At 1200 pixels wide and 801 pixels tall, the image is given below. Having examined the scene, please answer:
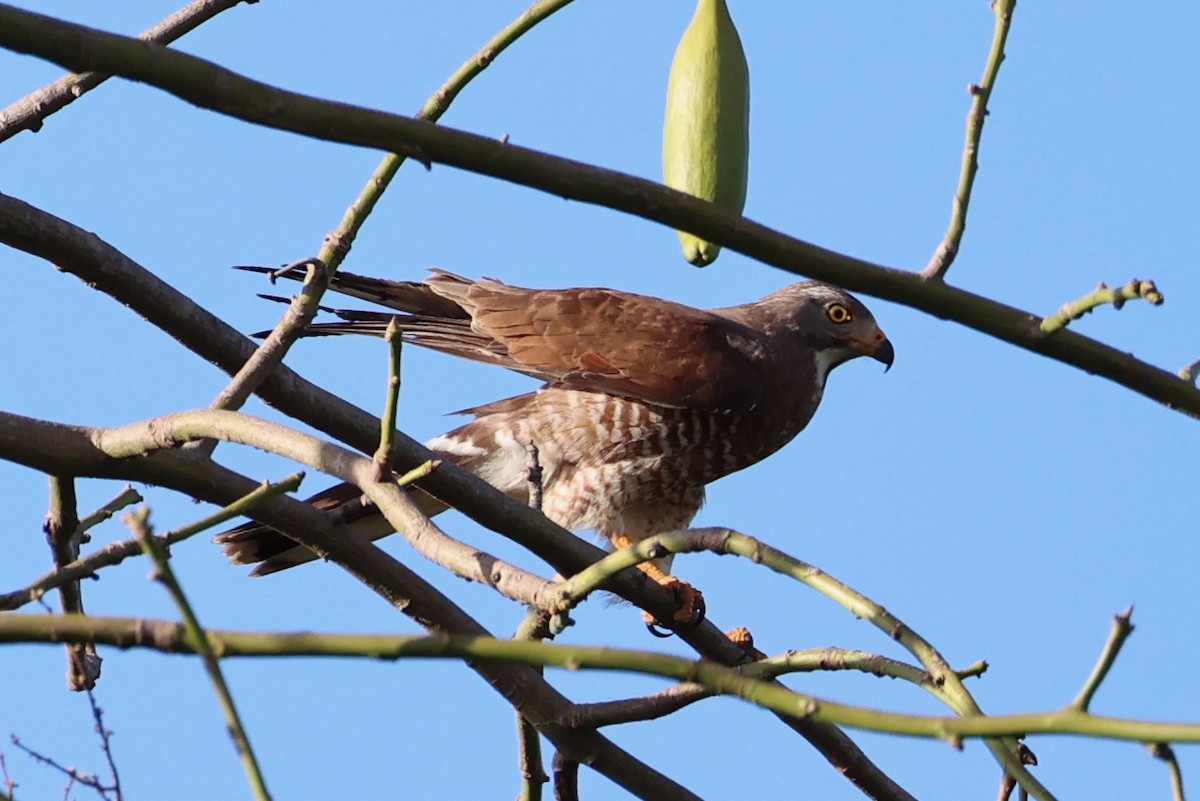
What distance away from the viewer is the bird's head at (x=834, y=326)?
7.18 meters

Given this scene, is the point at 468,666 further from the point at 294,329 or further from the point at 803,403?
the point at 803,403

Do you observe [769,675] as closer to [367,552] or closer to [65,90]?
[367,552]

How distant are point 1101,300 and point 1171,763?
0.59 m

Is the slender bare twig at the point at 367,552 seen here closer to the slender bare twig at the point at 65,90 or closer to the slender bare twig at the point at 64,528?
the slender bare twig at the point at 64,528

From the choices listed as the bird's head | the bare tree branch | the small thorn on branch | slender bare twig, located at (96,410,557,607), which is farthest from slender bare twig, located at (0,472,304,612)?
the bird's head

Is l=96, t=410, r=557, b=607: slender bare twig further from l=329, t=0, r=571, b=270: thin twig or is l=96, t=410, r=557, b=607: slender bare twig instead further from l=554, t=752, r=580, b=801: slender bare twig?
l=554, t=752, r=580, b=801: slender bare twig

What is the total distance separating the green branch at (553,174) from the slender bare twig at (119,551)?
552 millimetres

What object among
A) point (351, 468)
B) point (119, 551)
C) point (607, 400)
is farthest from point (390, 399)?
point (607, 400)

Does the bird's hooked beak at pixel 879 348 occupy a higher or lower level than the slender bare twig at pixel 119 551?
higher

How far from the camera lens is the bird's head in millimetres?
7176

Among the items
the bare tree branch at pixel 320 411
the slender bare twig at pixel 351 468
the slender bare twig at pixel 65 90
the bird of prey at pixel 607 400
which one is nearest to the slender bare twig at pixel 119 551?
the slender bare twig at pixel 351 468

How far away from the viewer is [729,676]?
6.29 ft

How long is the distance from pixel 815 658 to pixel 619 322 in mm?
3661

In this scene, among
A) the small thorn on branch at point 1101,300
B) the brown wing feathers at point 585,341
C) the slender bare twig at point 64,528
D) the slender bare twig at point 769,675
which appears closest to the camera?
the small thorn on branch at point 1101,300
